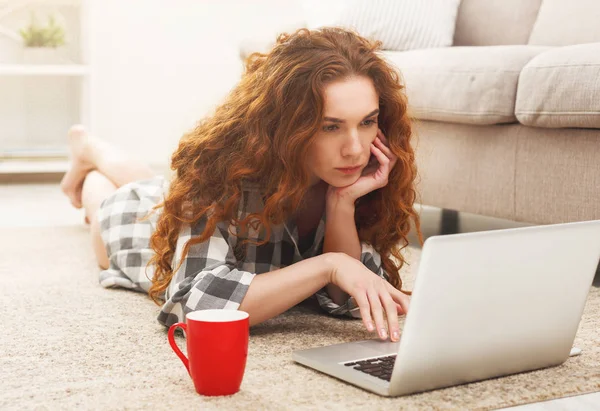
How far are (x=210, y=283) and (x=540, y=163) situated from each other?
0.87m

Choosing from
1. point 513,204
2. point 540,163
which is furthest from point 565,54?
point 513,204

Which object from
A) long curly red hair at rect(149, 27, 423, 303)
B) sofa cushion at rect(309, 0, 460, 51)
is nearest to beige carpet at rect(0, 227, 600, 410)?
long curly red hair at rect(149, 27, 423, 303)

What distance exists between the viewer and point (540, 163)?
181 cm

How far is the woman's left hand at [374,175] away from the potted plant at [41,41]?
7.45 feet

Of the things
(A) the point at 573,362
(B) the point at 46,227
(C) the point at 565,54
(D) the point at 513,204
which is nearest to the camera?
(A) the point at 573,362

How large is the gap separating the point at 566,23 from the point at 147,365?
1.71 m

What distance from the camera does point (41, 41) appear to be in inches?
133

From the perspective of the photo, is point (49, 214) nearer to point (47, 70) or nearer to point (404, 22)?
point (47, 70)

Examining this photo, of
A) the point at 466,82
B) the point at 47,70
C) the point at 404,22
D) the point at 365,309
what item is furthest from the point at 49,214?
the point at 365,309

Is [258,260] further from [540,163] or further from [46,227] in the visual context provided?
[46,227]

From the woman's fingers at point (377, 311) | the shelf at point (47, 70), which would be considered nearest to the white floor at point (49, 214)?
the shelf at point (47, 70)

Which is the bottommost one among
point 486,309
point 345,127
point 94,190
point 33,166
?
point 33,166

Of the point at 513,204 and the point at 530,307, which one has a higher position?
the point at 530,307

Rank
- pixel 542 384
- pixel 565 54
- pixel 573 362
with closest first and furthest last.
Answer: pixel 542 384
pixel 573 362
pixel 565 54
